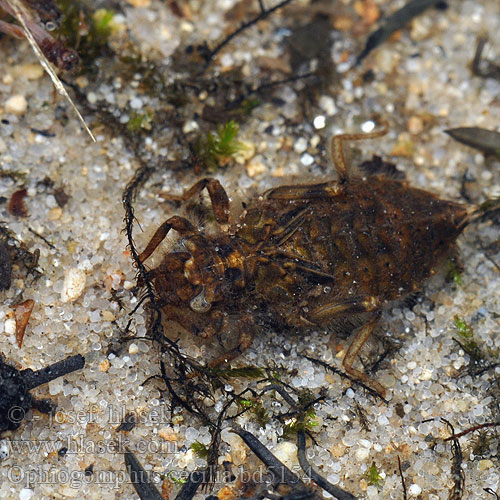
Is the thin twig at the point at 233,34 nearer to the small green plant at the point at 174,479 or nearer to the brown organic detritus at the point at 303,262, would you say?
the brown organic detritus at the point at 303,262

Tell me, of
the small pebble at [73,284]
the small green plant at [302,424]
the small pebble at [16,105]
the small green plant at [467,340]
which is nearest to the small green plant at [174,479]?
the small green plant at [302,424]

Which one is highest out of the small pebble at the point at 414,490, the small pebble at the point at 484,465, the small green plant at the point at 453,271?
the small green plant at the point at 453,271

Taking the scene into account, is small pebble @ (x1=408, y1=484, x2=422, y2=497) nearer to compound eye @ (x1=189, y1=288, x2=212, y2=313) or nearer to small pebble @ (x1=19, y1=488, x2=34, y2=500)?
compound eye @ (x1=189, y1=288, x2=212, y2=313)


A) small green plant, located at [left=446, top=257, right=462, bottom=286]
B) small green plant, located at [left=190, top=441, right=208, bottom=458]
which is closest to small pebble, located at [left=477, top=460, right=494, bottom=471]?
small green plant, located at [left=446, top=257, right=462, bottom=286]

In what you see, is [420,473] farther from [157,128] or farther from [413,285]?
[157,128]

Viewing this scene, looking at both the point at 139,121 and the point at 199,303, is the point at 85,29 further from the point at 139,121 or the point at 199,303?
the point at 199,303

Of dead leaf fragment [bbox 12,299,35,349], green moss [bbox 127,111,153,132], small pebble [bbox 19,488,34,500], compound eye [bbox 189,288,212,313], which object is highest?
green moss [bbox 127,111,153,132]
